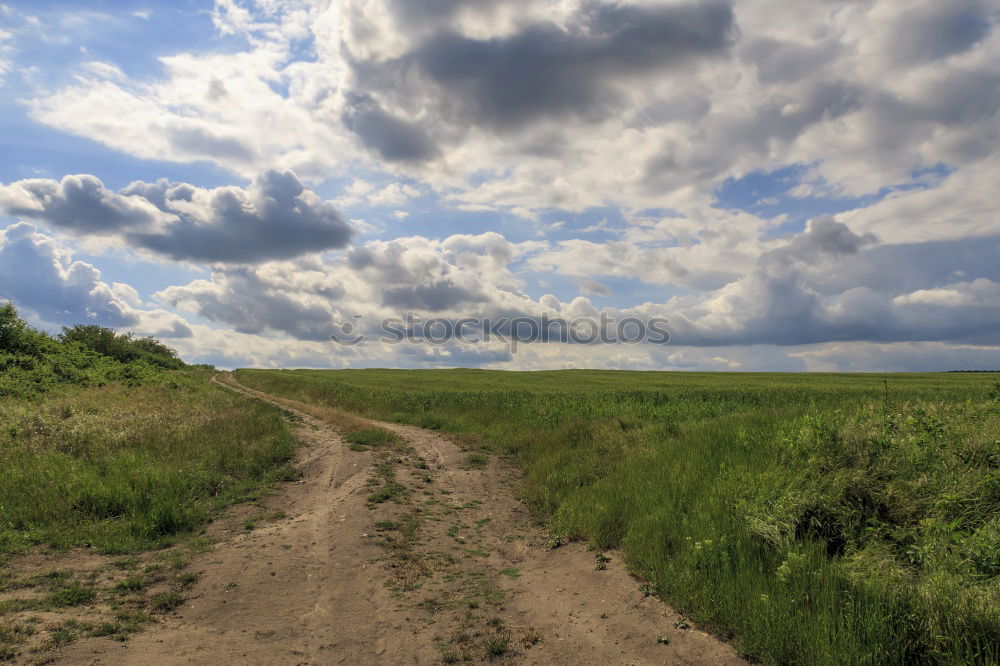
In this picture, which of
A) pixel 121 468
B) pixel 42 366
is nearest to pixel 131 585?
pixel 121 468

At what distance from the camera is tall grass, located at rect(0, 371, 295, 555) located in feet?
30.3

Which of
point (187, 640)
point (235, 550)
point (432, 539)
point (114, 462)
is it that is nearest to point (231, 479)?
point (114, 462)

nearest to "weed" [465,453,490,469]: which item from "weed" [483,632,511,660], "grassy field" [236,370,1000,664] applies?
"grassy field" [236,370,1000,664]

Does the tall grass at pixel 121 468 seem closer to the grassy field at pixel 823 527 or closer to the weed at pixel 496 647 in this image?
the weed at pixel 496 647

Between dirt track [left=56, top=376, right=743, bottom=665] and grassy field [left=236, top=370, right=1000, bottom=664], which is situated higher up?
grassy field [left=236, top=370, right=1000, bottom=664]

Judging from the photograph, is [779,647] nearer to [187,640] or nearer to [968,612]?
[968,612]

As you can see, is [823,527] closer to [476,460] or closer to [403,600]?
[403,600]

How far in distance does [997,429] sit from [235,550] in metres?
12.0

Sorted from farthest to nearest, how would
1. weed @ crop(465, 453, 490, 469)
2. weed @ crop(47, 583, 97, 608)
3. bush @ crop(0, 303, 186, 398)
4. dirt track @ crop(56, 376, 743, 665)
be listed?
bush @ crop(0, 303, 186, 398) → weed @ crop(465, 453, 490, 469) → weed @ crop(47, 583, 97, 608) → dirt track @ crop(56, 376, 743, 665)

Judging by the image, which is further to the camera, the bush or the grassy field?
the bush

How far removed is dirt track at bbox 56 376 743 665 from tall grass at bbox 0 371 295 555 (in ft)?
5.25

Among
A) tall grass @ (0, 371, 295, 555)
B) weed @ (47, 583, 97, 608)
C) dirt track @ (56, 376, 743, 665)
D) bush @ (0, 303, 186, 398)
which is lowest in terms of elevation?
dirt track @ (56, 376, 743, 665)

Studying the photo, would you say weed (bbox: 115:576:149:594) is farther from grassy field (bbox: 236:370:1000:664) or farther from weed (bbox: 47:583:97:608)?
grassy field (bbox: 236:370:1000:664)

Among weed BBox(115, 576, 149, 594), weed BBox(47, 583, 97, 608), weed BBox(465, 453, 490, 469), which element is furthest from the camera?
weed BBox(465, 453, 490, 469)
